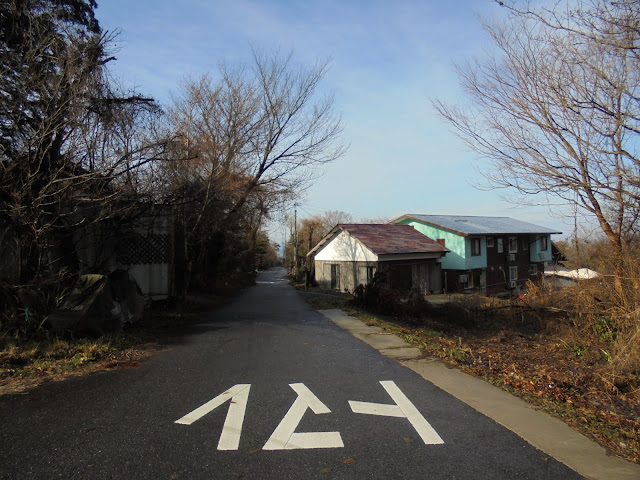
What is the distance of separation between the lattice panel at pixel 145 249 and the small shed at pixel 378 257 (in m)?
17.4

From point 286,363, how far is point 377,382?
66.1 inches

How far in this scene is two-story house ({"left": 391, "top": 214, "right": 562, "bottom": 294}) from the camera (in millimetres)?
35750

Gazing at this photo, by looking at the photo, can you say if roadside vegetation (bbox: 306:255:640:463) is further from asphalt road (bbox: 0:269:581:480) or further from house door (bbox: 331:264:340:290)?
house door (bbox: 331:264:340:290)

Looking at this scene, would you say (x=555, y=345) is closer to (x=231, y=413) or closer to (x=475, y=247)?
(x=231, y=413)

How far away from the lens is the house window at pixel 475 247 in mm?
36219

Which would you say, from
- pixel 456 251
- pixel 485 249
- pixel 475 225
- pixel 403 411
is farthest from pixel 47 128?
pixel 475 225

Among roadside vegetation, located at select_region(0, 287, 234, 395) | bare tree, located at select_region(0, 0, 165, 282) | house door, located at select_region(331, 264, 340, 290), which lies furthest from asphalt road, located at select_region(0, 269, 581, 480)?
house door, located at select_region(331, 264, 340, 290)

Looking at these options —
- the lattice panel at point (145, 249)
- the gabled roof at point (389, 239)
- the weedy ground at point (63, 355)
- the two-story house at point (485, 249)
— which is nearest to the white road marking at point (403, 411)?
the weedy ground at point (63, 355)

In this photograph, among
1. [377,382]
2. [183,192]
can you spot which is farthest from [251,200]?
[377,382]

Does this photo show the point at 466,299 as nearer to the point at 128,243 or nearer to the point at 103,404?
the point at 128,243

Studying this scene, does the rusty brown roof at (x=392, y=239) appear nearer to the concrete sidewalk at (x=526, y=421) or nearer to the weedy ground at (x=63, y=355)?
the weedy ground at (x=63, y=355)

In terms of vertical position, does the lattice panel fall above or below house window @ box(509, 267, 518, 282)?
above

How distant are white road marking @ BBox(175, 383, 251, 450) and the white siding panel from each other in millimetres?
25000

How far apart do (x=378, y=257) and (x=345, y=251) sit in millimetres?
4150
